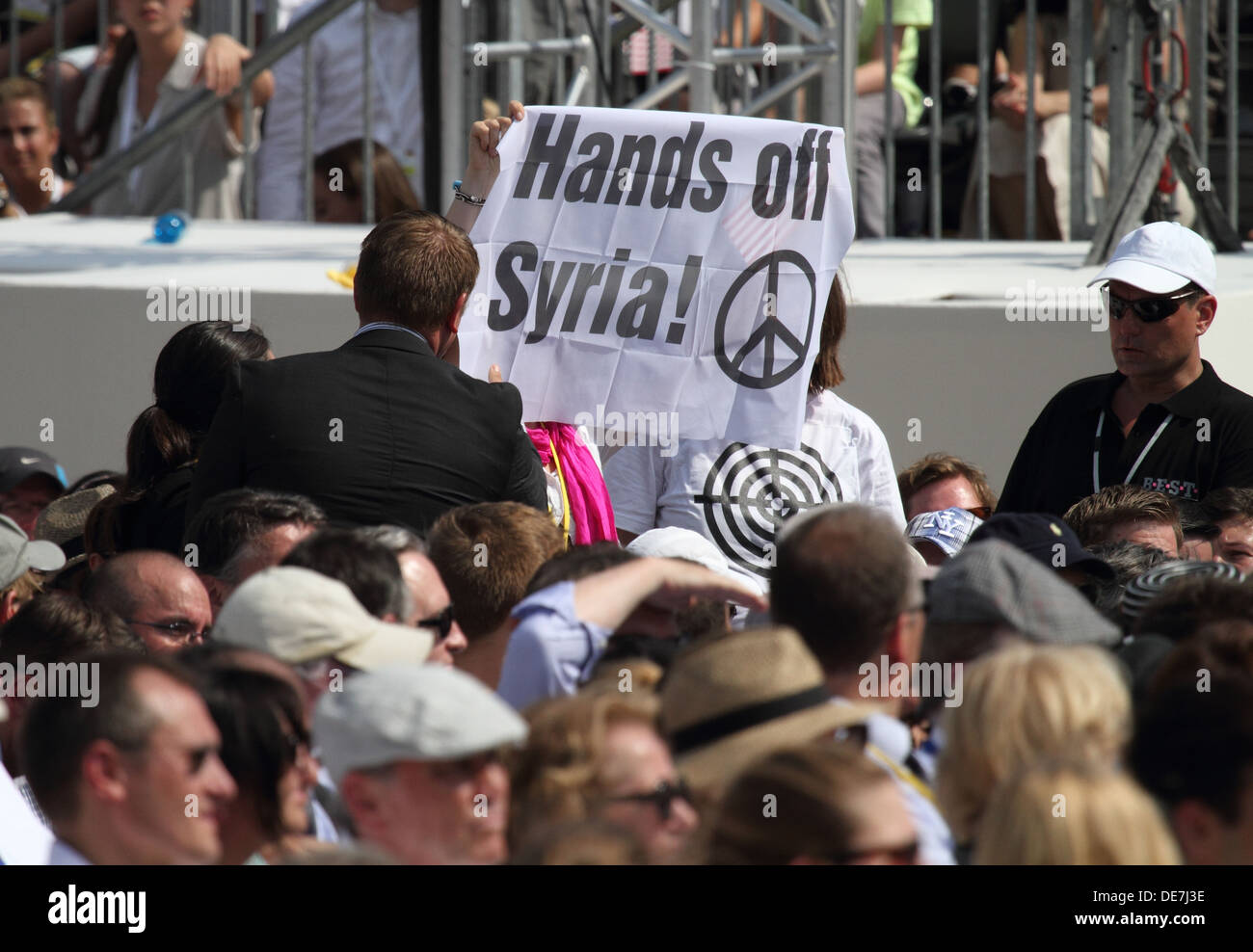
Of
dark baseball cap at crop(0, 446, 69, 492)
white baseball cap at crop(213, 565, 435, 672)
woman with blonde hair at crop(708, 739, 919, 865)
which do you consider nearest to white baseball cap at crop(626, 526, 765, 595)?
white baseball cap at crop(213, 565, 435, 672)

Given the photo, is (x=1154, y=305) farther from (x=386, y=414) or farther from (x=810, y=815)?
(x=810, y=815)

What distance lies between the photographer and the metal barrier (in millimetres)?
6598

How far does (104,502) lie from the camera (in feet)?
14.8

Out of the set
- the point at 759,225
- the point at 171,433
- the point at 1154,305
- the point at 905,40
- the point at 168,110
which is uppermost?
the point at 905,40

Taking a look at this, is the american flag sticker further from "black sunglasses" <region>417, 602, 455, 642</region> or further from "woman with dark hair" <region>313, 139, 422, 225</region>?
"woman with dark hair" <region>313, 139, 422, 225</region>

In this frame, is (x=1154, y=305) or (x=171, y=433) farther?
(x=1154, y=305)

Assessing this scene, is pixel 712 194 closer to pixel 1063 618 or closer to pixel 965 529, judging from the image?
pixel 965 529

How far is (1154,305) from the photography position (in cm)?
478

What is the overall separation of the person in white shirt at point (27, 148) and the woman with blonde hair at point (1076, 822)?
23.4 ft

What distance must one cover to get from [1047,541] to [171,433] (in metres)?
1.97

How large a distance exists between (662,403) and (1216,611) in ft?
5.84

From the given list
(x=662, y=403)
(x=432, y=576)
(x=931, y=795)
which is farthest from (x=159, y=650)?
(x=931, y=795)

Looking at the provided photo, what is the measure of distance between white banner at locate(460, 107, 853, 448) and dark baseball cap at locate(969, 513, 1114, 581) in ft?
2.82

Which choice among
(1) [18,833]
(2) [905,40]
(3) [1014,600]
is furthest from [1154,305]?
(2) [905,40]
